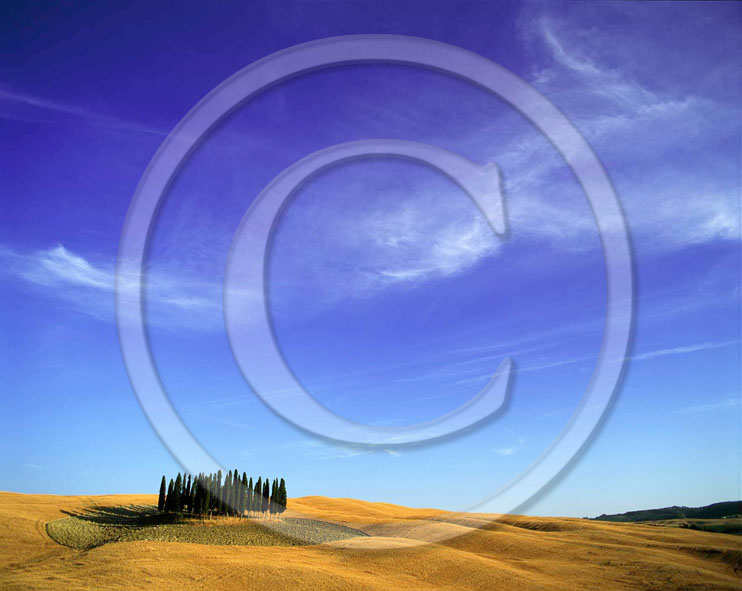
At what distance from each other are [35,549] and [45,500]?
31865mm

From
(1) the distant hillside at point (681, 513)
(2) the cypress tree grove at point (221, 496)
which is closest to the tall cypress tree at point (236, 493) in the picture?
(2) the cypress tree grove at point (221, 496)

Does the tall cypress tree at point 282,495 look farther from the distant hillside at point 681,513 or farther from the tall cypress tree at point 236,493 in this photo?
the distant hillside at point 681,513

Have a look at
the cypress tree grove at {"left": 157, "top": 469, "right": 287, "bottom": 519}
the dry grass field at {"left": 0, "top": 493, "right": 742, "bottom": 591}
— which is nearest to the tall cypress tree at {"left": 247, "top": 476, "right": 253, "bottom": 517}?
the cypress tree grove at {"left": 157, "top": 469, "right": 287, "bottom": 519}

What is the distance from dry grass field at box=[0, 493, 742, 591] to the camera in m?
36.8

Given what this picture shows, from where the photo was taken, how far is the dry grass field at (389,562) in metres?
36.8

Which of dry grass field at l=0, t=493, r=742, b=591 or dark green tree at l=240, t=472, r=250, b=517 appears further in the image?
dark green tree at l=240, t=472, r=250, b=517

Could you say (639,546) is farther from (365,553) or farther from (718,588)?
(365,553)

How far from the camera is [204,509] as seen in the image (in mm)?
61438

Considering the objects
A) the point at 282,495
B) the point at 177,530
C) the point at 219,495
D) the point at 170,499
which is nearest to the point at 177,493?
the point at 170,499

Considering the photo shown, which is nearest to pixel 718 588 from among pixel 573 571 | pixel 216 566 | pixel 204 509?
pixel 573 571

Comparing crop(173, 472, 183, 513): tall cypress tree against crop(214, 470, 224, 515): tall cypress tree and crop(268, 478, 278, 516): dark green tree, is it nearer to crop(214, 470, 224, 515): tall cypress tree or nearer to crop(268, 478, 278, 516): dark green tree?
crop(214, 470, 224, 515): tall cypress tree

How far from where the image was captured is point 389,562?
45500 millimetres

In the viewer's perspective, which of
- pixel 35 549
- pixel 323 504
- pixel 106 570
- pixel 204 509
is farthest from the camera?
pixel 323 504

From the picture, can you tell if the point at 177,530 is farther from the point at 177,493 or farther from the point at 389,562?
the point at 389,562
